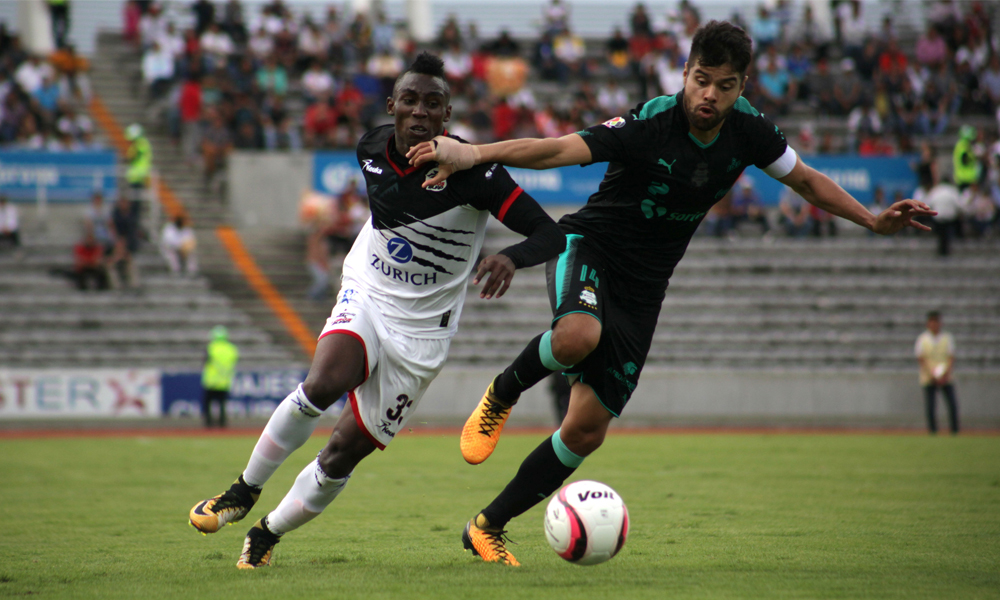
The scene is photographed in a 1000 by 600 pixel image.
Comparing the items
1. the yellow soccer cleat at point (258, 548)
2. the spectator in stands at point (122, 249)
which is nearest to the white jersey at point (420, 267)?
the yellow soccer cleat at point (258, 548)

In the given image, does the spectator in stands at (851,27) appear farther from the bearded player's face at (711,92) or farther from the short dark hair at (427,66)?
the short dark hair at (427,66)

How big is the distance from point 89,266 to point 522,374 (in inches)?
715

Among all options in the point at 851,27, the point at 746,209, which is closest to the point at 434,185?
the point at 746,209

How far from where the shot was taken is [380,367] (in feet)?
18.5

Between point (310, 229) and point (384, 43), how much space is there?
5979 mm

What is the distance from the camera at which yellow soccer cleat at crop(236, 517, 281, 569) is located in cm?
575

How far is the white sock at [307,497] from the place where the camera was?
5.72 metres

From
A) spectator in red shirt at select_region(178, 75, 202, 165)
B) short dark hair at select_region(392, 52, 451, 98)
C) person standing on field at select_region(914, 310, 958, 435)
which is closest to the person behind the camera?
short dark hair at select_region(392, 52, 451, 98)

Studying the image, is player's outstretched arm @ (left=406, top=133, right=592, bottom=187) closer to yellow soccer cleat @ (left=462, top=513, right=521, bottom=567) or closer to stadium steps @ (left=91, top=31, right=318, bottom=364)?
yellow soccer cleat @ (left=462, top=513, right=521, bottom=567)

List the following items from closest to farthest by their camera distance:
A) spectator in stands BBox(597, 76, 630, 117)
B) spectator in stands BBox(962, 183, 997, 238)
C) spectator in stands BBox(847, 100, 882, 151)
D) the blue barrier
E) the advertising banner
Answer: the advertising banner → spectator in stands BBox(962, 183, 997, 238) → the blue barrier → spectator in stands BBox(847, 100, 882, 151) → spectator in stands BBox(597, 76, 630, 117)

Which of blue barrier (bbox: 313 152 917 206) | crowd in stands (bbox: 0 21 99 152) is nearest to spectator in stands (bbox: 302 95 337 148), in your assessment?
blue barrier (bbox: 313 152 917 206)

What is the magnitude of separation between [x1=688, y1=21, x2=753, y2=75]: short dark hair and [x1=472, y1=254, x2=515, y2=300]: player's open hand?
164 centimetres

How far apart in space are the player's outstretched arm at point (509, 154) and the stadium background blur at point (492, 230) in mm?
15171

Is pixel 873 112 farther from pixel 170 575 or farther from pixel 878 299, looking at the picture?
pixel 170 575
